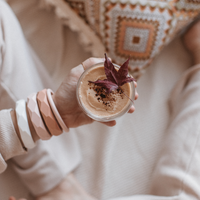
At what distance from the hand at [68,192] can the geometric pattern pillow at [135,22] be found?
51 cm

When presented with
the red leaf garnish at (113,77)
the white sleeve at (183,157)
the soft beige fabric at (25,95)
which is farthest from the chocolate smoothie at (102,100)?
the white sleeve at (183,157)

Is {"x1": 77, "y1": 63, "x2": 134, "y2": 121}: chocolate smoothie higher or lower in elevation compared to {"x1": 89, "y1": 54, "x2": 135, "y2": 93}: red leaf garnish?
lower

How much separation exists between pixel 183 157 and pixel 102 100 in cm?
37

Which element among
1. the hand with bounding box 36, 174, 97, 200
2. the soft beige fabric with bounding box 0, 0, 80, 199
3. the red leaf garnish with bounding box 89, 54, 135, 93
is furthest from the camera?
the hand with bounding box 36, 174, 97, 200

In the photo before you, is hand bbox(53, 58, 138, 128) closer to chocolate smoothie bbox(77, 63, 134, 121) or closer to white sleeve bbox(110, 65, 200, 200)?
chocolate smoothie bbox(77, 63, 134, 121)

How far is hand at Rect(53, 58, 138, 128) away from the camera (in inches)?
22.4

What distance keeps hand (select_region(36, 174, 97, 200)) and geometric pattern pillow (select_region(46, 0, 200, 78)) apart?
1.67ft

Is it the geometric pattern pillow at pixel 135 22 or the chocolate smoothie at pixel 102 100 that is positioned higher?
the geometric pattern pillow at pixel 135 22

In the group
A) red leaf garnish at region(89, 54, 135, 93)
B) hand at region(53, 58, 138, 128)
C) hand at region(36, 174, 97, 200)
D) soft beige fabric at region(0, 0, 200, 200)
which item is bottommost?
hand at region(36, 174, 97, 200)

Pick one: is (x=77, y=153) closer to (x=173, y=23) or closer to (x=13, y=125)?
(x=13, y=125)

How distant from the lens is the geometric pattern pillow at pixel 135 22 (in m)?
0.69

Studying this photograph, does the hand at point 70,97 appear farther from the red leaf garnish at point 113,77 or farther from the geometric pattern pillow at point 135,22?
the geometric pattern pillow at point 135,22

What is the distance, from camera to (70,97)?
0.58 m

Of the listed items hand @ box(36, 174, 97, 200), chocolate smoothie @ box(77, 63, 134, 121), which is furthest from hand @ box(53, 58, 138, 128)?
hand @ box(36, 174, 97, 200)
